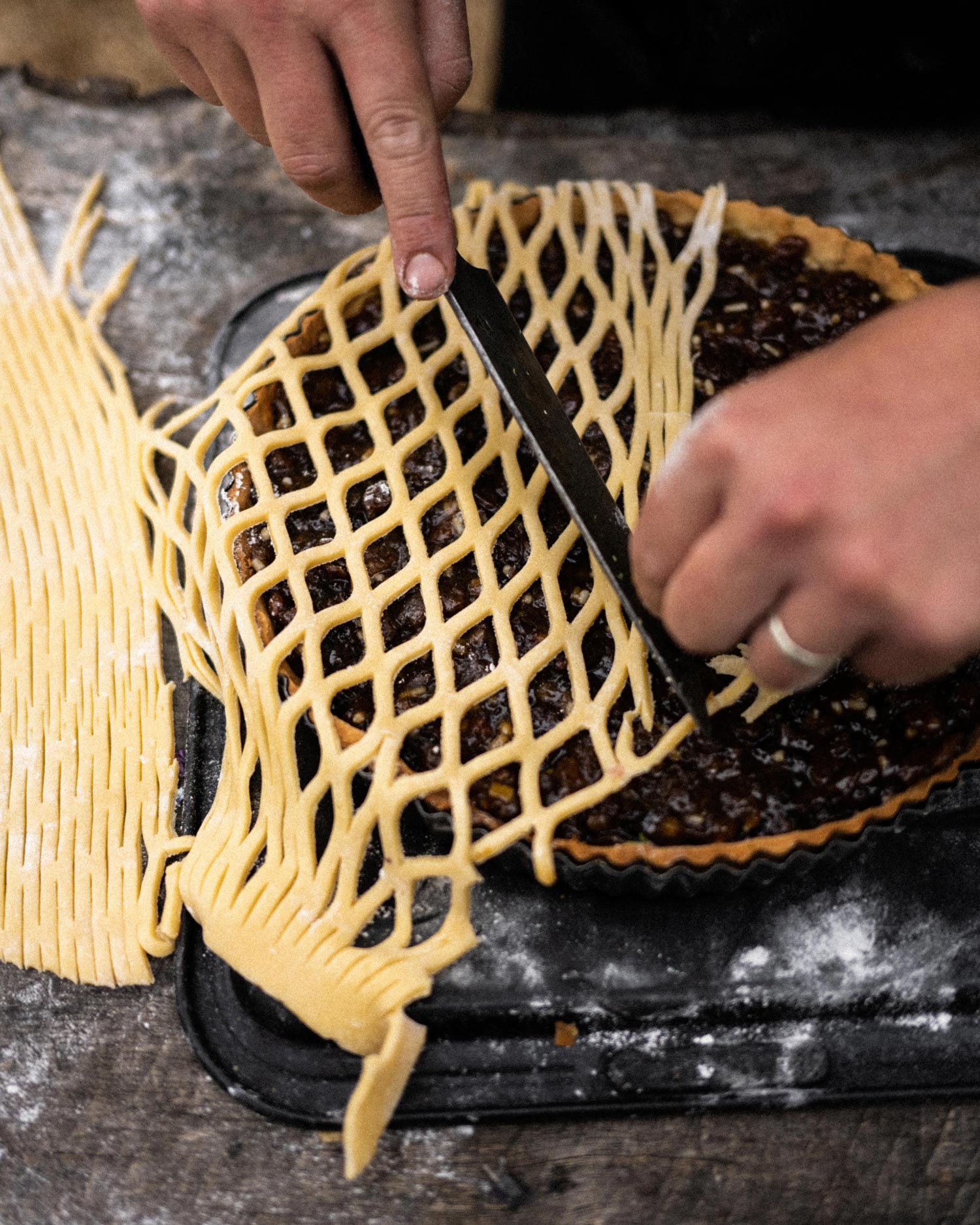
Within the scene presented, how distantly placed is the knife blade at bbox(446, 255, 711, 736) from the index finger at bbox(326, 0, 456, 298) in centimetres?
18

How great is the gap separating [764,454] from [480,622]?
1.86 ft

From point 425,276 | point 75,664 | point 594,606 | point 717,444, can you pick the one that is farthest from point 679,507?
point 75,664

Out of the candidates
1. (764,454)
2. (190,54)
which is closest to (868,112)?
(190,54)

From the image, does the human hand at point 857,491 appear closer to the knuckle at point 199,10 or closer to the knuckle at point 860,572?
the knuckle at point 860,572

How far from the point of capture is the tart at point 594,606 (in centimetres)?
127

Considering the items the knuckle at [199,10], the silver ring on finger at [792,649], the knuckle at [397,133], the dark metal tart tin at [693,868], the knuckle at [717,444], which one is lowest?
the dark metal tart tin at [693,868]

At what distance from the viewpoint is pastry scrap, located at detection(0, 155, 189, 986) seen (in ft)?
4.52

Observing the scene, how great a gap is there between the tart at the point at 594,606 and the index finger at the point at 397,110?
37cm

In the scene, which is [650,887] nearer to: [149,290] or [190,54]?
[190,54]

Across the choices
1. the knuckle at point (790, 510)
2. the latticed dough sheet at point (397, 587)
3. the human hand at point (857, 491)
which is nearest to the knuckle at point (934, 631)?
the human hand at point (857, 491)

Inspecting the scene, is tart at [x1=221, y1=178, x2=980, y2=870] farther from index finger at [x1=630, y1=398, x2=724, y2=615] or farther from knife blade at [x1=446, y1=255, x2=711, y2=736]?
index finger at [x1=630, y1=398, x2=724, y2=615]

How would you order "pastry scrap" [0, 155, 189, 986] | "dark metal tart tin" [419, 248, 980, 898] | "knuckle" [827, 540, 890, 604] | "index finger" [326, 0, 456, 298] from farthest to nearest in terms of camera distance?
1. "pastry scrap" [0, 155, 189, 986]
2. "dark metal tart tin" [419, 248, 980, 898]
3. "index finger" [326, 0, 456, 298]
4. "knuckle" [827, 540, 890, 604]

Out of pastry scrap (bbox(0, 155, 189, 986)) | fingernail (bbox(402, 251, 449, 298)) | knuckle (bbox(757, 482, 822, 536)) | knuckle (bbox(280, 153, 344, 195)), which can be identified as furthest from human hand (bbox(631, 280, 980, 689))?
pastry scrap (bbox(0, 155, 189, 986))

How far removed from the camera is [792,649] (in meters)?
0.99
